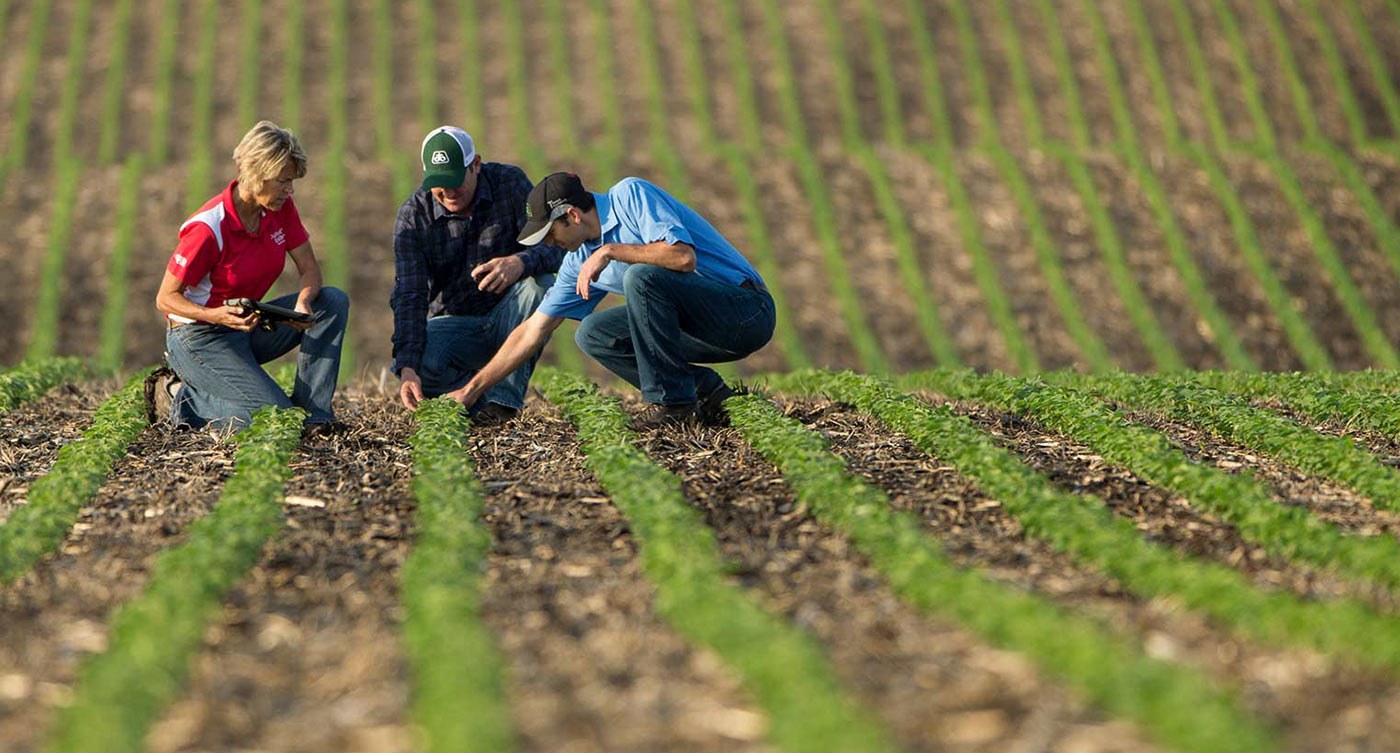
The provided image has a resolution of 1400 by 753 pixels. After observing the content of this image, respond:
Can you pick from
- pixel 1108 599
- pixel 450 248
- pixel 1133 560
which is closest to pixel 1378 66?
pixel 450 248

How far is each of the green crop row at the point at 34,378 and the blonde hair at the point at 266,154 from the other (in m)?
2.91

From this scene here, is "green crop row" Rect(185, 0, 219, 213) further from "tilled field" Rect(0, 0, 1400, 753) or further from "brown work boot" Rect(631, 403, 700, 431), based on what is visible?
"brown work boot" Rect(631, 403, 700, 431)

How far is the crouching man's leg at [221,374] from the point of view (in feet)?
29.3

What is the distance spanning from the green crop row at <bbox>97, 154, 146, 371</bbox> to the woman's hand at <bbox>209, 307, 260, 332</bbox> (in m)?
8.00

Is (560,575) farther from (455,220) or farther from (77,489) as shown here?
(455,220)

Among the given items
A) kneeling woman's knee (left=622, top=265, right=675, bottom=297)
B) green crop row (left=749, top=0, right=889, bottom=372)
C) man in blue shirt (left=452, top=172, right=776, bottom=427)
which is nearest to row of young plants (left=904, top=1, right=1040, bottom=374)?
green crop row (left=749, top=0, right=889, bottom=372)

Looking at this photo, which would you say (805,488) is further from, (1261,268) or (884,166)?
(884,166)

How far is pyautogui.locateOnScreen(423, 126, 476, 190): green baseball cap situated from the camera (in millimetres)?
8828

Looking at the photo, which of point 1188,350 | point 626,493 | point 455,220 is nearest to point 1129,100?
point 1188,350

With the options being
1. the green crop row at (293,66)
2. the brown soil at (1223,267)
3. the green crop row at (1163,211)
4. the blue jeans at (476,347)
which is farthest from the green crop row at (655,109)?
the blue jeans at (476,347)

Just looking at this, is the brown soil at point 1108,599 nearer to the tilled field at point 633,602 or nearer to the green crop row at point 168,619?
the tilled field at point 633,602

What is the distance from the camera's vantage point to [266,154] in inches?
328

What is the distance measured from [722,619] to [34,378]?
7.65m

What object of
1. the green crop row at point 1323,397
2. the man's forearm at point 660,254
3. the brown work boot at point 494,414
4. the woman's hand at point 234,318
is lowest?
the green crop row at point 1323,397
